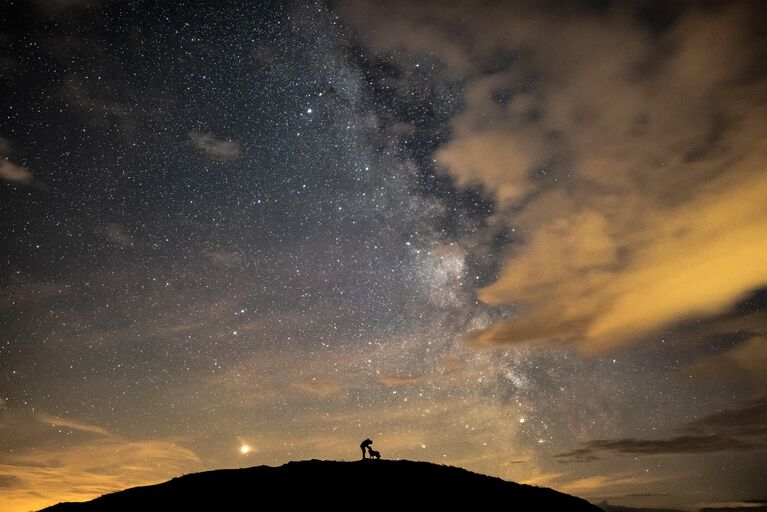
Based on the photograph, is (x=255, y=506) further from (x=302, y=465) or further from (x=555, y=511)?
(x=555, y=511)

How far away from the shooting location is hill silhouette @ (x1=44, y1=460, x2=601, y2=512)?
2186 centimetres

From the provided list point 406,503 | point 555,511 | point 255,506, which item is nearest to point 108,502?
point 255,506

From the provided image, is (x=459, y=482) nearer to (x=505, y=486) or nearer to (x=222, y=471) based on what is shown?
(x=505, y=486)

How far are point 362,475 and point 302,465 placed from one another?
11.5 feet

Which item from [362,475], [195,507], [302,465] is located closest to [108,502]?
[195,507]

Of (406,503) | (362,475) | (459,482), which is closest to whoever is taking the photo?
(406,503)

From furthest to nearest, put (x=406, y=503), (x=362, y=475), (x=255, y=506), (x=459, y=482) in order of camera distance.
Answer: (x=459, y=482) < (x=362, y=475) < (x=406, y=503) < (x=255, y=506)

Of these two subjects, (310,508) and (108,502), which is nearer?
(310,508)

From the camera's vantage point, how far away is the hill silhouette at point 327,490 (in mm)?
21859

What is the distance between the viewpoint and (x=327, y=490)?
75.1ft

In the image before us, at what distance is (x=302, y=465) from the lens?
2588 cm

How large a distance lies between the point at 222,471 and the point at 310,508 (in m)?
6.87

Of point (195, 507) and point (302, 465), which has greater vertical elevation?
point (302, 465)

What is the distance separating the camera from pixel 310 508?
21141 millimetres
